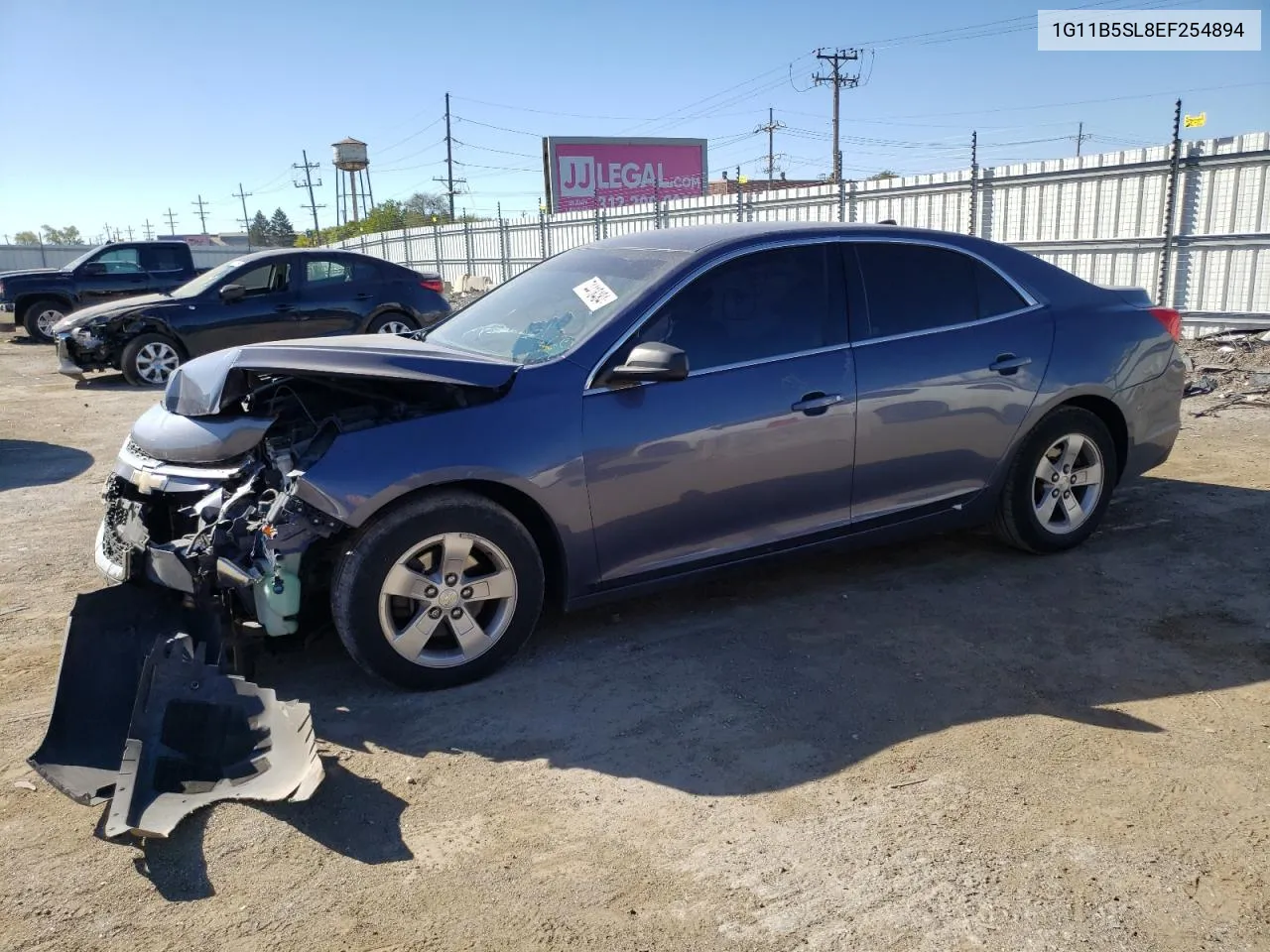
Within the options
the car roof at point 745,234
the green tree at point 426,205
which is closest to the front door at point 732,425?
the car roof at point 745,234

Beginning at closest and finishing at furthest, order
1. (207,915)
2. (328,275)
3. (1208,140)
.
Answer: (207,915)
(1208,140)
(328,275)

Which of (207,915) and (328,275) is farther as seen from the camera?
(328,275)

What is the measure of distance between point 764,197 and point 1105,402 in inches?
505

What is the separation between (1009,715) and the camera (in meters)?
3.51

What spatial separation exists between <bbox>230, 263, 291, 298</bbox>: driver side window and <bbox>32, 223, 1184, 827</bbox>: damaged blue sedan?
7618 mm

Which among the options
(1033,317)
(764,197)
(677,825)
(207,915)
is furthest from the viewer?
(764,197)

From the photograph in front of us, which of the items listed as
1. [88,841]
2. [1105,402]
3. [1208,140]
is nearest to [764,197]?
[1208,140]

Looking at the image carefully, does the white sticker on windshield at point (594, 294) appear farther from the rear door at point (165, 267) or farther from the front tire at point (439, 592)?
the rear door at point (165, 267)

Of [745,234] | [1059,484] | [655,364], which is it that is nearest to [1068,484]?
[1059,484]

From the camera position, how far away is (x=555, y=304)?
442 cm

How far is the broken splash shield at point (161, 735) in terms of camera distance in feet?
9.69

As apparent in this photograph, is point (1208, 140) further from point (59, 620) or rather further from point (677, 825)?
point (59, 620)

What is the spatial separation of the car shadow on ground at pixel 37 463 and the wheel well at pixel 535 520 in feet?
16.2

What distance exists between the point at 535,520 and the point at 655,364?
77cm
